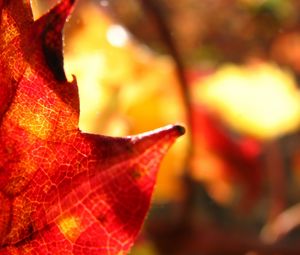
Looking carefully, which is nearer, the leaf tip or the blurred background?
the leaf tip

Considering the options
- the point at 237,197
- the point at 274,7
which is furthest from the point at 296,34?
the point at 274,7

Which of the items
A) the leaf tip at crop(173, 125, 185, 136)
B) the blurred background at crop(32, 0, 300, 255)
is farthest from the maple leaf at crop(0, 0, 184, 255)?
the blurred background at crop(32, 0, 300, 255)

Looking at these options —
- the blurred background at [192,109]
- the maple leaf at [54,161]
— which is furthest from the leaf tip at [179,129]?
the blurred background at [192,109]

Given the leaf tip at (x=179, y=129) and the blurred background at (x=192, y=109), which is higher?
the leaf tip at (x=179, y=129)

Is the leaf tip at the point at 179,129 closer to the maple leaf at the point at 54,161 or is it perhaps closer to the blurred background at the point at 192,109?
the maple leaf at the point at 54,161

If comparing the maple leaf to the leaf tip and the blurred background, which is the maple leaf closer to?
the leaf tip

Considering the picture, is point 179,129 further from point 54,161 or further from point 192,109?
point 192,109

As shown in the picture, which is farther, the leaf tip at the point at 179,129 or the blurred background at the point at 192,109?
the blurred background at the point at 192,109
